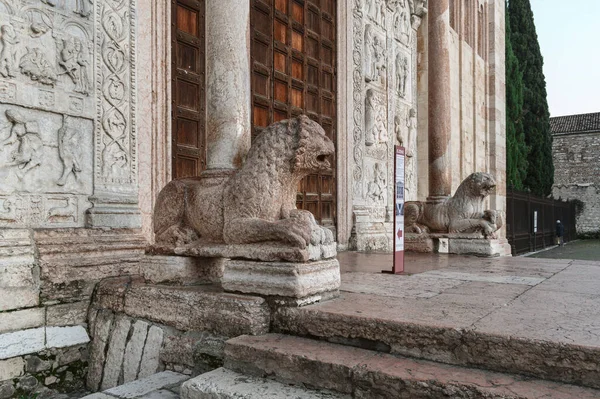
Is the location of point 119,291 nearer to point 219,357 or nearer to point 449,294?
point 219,357

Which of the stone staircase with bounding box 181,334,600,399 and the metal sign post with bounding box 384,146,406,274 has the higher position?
the metal sign post with bounding box 384,146,406,274

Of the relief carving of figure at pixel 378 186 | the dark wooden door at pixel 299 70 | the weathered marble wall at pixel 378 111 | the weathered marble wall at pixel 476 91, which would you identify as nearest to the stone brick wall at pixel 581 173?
the weathered marble wall at pixel 476 91

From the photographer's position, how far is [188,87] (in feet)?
20.0

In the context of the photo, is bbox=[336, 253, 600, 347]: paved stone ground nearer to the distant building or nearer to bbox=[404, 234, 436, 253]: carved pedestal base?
bbox=[404, 234, 436, 253]: carved pedestal base

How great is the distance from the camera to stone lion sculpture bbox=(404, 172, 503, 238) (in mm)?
7469

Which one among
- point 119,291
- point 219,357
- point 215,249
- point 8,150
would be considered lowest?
point 219,357

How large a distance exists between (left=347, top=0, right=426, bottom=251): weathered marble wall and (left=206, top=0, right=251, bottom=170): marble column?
475 centimetres

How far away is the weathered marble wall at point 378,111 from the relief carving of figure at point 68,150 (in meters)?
5.38

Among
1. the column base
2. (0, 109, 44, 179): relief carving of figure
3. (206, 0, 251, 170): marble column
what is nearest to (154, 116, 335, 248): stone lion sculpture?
(206, 0, 251, 170): marble column

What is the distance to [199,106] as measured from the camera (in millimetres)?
6234

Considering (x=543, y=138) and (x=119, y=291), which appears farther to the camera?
(x=543, y=138)

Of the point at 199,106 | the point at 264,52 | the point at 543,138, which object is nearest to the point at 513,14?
the point at 543,138

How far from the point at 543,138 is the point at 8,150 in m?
26.2

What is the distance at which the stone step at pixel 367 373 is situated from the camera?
7.55 feet
